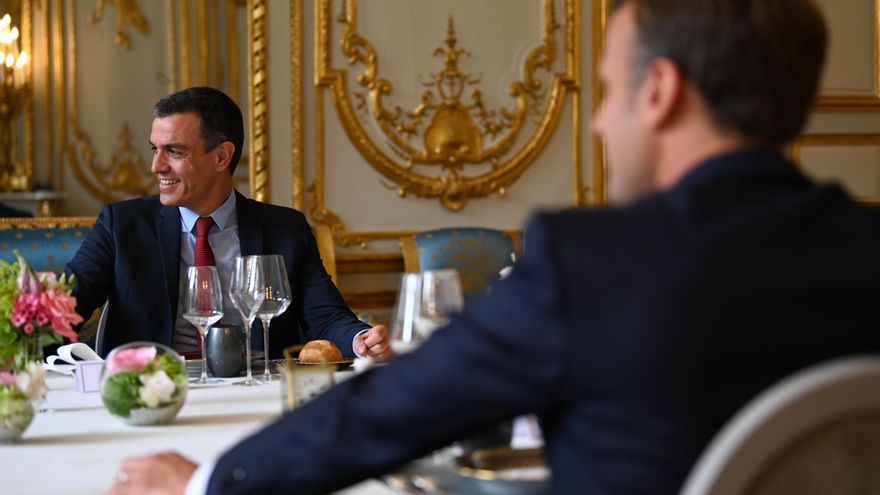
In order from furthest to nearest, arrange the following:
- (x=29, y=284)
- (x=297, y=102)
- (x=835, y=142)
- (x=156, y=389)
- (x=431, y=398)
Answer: (x=835, y=142) → (x=297, y=102) → (x=29, y=284) → (x=156, y=389) → (x=431, y=398)

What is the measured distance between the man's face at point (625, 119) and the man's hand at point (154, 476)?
0.53m

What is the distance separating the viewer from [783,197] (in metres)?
0.89

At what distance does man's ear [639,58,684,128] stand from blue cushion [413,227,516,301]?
3.09 metres

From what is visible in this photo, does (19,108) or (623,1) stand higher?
(19,108)

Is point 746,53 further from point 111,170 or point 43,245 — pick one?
point 111,170

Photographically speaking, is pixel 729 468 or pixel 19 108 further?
pixel 19 108

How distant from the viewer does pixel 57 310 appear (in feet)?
5.60

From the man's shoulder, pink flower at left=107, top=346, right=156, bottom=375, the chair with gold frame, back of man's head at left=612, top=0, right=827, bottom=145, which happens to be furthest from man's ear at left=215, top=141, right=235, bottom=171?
the chair with gold frame

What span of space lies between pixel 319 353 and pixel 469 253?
2.04 metres

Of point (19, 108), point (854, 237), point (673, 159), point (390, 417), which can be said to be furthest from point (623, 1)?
point (19, 108)

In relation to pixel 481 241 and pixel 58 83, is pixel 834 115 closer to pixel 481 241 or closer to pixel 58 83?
pixel 481 241

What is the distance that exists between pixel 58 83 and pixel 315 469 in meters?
4.71

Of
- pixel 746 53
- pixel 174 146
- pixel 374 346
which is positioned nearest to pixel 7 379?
pixel 374 346

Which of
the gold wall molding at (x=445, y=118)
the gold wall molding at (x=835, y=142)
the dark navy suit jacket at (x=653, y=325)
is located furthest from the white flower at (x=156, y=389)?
the gold wall molding at (x=835, y=142)
